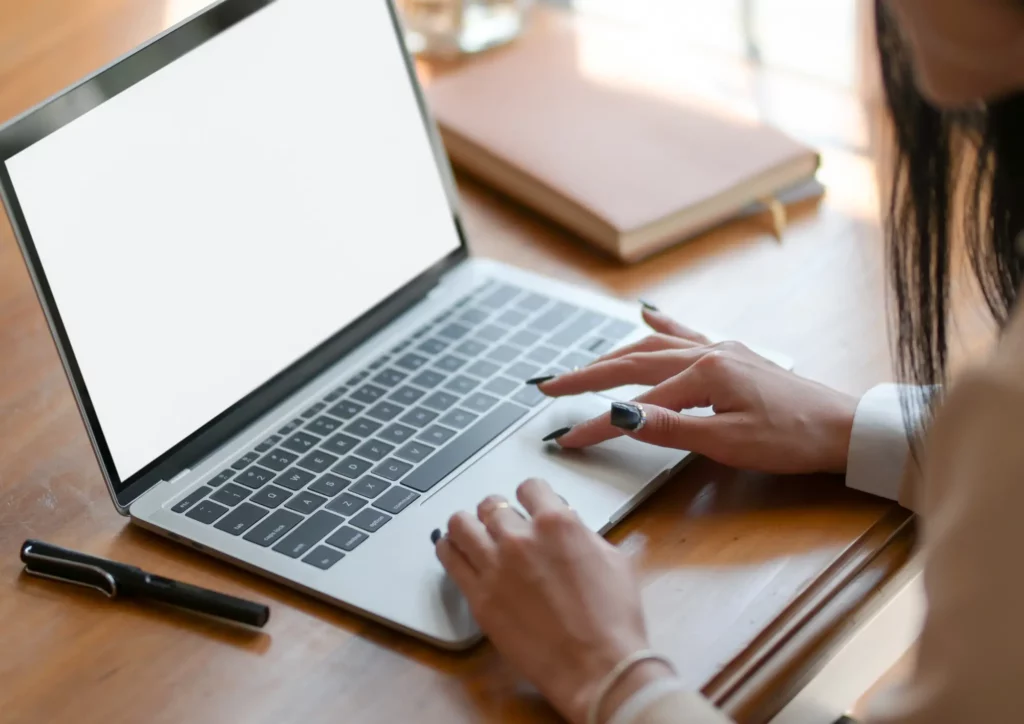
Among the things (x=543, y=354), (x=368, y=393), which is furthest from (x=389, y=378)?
(x=543, y=354)

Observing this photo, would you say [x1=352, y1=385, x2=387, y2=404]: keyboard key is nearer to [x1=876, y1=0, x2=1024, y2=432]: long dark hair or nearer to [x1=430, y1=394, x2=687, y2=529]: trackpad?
[x1=430, y1=394, x2=687, y2=529]: trackpad

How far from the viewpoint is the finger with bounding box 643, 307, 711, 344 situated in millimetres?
991

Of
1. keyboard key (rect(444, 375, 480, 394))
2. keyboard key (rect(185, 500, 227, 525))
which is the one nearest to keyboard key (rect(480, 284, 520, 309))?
keyboard key (rect(444, 375, 480, 394))

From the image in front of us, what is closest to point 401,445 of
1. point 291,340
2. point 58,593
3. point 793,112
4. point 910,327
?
point 291,340

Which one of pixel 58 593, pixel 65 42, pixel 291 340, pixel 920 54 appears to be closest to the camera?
pixel 920 54

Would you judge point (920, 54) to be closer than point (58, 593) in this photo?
Yes

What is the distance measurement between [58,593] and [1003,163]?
2.19ft

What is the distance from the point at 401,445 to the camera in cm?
93

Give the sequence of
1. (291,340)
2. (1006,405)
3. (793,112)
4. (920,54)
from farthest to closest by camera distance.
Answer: (793,112) → (291,340) → (920,54) → (1006,405)

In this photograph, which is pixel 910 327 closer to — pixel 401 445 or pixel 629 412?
pixel 629 412

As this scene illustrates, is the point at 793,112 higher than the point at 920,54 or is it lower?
lower

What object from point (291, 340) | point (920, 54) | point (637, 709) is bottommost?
point (637, 709)

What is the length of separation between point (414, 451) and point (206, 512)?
15 cm

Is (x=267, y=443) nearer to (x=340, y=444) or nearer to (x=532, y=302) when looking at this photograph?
(x=340, y=444)
